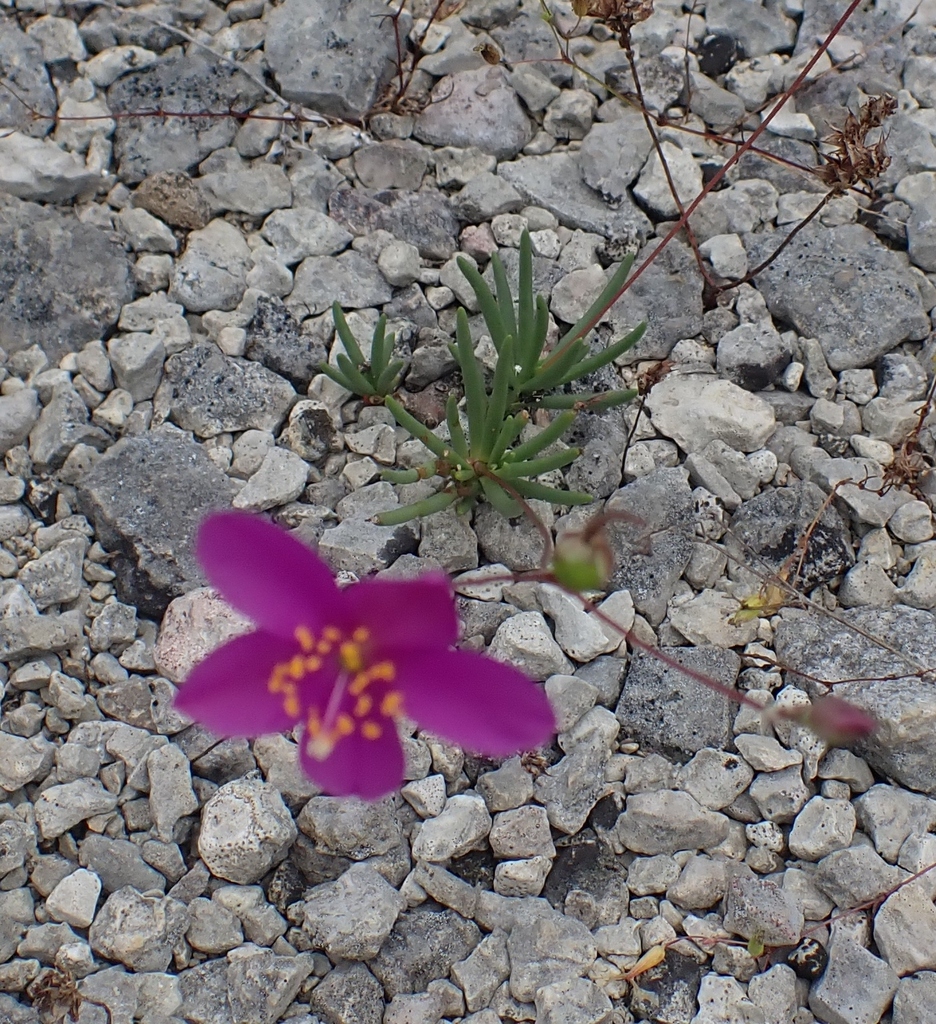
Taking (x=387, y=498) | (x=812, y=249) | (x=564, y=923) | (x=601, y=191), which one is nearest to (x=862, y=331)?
(x=812, y=249)

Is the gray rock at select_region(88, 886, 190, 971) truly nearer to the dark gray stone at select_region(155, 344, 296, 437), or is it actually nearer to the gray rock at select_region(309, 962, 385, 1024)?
the gray rock at select_region(309, 962, 385, 1024)

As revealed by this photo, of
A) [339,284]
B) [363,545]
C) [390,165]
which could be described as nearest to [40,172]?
[339,284]

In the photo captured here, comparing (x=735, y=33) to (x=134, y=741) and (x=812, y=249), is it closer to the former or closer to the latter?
(x=812, y=249)

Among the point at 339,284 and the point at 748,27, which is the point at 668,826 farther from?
the point at 748,27

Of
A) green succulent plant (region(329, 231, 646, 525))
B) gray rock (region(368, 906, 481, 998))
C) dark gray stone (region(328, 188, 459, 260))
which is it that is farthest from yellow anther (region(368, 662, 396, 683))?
dark gray stone (region(328, 188, 459, 260))

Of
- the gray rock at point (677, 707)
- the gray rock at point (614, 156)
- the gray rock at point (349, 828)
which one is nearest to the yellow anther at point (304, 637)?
the gray rock at point (349, 828)

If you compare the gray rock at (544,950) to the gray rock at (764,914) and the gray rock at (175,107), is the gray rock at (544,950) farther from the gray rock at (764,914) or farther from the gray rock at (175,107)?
the gray rock at (175,107)
